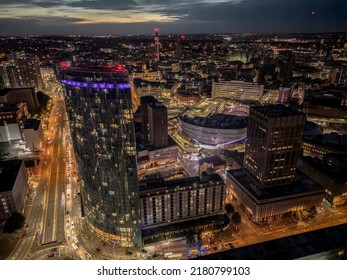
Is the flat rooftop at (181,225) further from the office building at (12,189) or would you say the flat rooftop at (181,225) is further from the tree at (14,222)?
the office building at (12,189)

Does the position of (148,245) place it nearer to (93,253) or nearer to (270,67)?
(93,253)

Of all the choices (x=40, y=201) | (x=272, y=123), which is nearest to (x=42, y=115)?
(x=40, y=201)

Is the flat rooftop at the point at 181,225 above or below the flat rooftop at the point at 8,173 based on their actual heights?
below

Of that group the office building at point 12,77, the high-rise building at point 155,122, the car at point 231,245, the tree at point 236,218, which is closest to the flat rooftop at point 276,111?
the tree at point 236,218

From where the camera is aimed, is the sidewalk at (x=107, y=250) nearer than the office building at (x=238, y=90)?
Yes

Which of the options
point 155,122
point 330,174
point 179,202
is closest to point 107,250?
point 179,202

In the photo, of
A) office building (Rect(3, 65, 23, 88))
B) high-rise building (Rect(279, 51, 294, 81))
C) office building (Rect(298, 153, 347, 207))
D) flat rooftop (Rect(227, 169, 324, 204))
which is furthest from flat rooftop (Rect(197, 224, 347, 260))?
high-rise building (Rect(279, 51, 294, 81))
